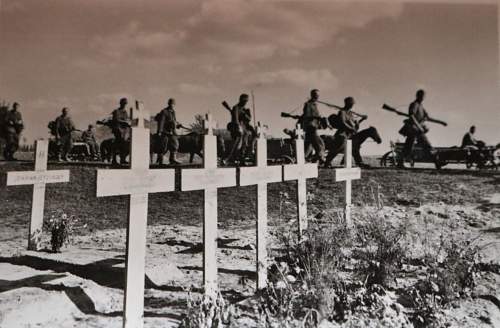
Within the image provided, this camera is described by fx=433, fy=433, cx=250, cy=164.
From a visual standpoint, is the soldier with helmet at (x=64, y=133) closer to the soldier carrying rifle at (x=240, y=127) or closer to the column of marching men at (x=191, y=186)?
the soldier carrying rifle at (x=240, y=127)

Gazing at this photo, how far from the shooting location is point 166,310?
3365mm

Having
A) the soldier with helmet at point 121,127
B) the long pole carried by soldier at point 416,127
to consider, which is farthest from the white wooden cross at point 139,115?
the long pole carried by soldier at point 416,127

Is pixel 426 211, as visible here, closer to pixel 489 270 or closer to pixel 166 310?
pixel 489 270

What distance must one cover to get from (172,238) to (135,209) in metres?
3.66

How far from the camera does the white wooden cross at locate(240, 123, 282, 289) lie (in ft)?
12.5

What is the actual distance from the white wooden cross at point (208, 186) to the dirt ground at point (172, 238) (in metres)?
0.38

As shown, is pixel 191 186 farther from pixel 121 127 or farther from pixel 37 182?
pixel 121 127

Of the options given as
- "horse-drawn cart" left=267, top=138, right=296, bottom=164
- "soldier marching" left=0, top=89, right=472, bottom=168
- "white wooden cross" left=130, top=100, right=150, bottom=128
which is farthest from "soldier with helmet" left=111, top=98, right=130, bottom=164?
"white wooden cross" left=130, top=100, right=150, bottom=128

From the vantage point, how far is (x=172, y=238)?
6469mm

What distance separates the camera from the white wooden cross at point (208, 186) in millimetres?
3389

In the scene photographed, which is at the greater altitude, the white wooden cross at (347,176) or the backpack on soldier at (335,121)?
the backpack on soldier at (335,121)

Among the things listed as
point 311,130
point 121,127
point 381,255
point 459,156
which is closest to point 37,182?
point 381,255

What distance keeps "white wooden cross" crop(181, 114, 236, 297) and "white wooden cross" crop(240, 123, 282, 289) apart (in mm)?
356

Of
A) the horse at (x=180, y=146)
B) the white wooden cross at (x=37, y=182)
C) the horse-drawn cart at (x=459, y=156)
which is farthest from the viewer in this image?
the horse at (x=180, y=146)
